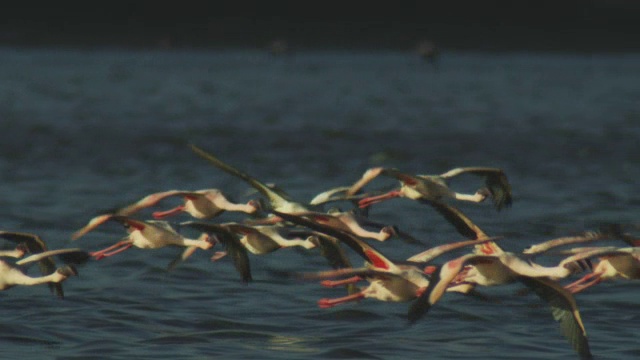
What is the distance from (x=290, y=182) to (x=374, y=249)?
14.8 m

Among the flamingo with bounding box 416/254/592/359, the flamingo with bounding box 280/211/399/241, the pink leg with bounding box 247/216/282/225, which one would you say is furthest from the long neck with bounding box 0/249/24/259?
the flamingo with bounding box 416/254/592/359

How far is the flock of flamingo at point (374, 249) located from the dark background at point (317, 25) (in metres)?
111

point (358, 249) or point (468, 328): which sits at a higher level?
point (358, 249)

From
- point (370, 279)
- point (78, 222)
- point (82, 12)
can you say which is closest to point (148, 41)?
point (82, 12)

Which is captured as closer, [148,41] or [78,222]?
[78,222]

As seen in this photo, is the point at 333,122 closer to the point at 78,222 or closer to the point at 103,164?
the point at 103,164

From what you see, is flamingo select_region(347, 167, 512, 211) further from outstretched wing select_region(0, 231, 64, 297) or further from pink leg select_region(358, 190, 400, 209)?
outstretched wing select_region(0, 231, 64, 297)

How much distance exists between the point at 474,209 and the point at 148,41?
11130cm

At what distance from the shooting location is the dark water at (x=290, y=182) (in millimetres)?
16844

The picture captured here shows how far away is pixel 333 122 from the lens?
4512cm

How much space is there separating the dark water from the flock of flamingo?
68cm

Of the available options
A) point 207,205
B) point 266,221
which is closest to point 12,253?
point 207,205

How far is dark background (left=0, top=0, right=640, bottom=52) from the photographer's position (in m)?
134

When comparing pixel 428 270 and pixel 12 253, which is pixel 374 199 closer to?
pixel 428 270
